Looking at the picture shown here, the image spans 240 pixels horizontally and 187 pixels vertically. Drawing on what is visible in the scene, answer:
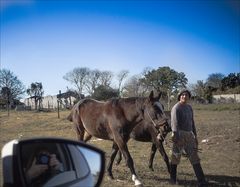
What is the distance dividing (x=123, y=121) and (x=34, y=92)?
6944cm

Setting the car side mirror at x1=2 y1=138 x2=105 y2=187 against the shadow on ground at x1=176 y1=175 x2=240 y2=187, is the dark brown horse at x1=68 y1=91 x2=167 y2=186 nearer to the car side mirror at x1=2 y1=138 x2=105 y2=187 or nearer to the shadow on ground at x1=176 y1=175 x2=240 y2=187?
the shadow on ground at x1=176 y1=175 x2=240 y2=187

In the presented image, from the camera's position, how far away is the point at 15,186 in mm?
2260

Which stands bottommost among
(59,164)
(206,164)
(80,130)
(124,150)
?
(206,164)

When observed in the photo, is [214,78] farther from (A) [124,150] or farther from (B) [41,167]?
(B) [41,167]

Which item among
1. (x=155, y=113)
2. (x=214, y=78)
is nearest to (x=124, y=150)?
(x=155, y=113)

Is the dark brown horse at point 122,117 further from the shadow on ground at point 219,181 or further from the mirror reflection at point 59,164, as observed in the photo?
the mirror reflection at point 59,164

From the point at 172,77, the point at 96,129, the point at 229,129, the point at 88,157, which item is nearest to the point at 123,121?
the point at 96,129

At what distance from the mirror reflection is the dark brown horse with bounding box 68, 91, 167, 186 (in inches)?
179

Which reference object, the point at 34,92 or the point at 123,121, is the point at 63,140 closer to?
the point at 123,121

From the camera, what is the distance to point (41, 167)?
104 inches

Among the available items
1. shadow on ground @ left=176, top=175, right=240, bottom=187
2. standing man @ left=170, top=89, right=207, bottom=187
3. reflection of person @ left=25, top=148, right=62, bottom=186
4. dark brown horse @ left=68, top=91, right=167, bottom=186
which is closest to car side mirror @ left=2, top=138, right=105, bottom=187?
reflection of person @ left=25, top=148, right=62, bottom=186

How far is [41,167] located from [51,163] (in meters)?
0.16

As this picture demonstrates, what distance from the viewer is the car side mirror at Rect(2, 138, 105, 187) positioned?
7.59ft

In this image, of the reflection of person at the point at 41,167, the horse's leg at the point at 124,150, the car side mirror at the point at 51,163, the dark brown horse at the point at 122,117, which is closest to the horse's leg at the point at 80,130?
the dark brown horse at the point at 122,117
